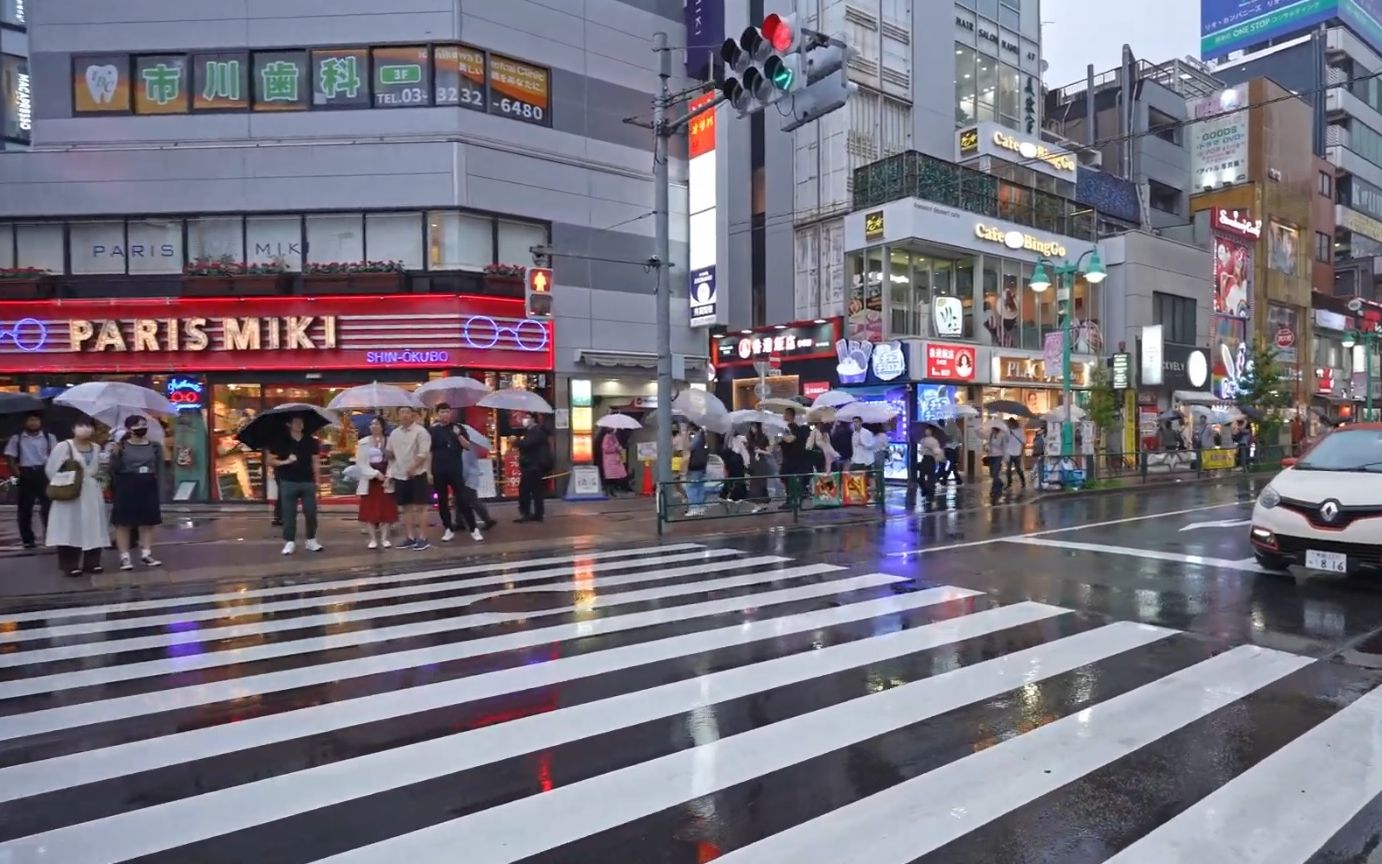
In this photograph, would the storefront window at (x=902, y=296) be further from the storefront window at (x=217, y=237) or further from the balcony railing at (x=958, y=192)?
the storefront window at (x=217, y=237)

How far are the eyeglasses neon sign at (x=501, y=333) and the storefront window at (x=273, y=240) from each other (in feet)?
14.4

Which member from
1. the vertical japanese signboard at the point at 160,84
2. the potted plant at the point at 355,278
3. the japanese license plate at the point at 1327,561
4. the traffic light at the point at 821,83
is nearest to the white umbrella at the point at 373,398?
the potted plant at the point at 355,278

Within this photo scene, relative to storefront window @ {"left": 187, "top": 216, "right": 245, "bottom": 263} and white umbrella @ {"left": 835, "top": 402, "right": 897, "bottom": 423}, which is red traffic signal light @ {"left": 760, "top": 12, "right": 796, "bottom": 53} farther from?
storefront window @ {"left": 187, "top": 216, "right": 245, "bottom": 263}

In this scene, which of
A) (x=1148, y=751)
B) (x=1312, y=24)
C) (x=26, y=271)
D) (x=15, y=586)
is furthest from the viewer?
(x=1312, y=24)

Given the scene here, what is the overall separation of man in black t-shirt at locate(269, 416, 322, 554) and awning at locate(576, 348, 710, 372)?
9910mm

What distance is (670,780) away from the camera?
4.36m

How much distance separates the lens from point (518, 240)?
21.0 m

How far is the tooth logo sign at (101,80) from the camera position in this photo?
773 inches

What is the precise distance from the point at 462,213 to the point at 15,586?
12.5 m

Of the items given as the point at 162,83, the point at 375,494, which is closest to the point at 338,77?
the point at 162,83

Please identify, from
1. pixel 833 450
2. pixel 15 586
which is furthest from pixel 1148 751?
pixel 833 450

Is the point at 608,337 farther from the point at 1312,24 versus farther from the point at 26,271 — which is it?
the point at 1312,24

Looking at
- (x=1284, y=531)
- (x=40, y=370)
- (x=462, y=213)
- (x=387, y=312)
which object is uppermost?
(x=462, y=213)

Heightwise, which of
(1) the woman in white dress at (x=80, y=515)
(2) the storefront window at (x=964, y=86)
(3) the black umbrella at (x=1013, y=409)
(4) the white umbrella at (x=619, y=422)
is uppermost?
(2) the storefront window at (x=964, y=86)
